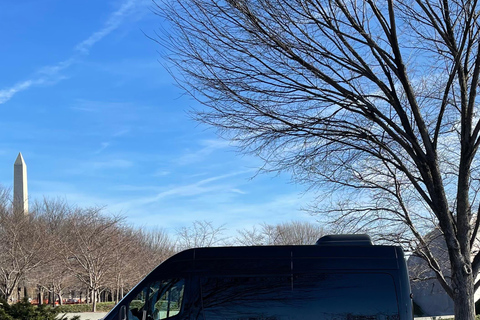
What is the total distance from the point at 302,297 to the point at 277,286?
316mm

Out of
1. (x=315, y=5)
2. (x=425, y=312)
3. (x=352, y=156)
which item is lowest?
(x=425, y=312)

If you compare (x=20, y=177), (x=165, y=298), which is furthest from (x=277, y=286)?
(x=20, y=177)

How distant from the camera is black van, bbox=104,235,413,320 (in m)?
6.57

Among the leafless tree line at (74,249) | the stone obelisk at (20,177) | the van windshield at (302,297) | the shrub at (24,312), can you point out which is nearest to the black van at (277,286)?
the van windshield at (302,297)

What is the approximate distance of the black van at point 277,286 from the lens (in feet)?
21.6

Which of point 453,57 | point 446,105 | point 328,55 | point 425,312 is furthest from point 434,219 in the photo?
point 425,312

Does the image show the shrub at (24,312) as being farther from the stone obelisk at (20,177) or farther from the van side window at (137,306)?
the stone obelisk at (20,177)

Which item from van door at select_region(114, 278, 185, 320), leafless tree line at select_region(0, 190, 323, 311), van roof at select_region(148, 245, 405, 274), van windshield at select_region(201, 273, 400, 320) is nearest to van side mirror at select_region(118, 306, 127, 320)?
van door at select_region(114, 278, 185, 320)

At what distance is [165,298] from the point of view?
6.69 m

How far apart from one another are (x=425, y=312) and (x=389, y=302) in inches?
1178

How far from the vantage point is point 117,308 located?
675cm

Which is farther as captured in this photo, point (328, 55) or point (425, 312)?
point (425, 312)

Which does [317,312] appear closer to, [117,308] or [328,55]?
[117,308]

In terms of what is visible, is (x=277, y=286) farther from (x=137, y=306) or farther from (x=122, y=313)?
(x=122, y=313)
